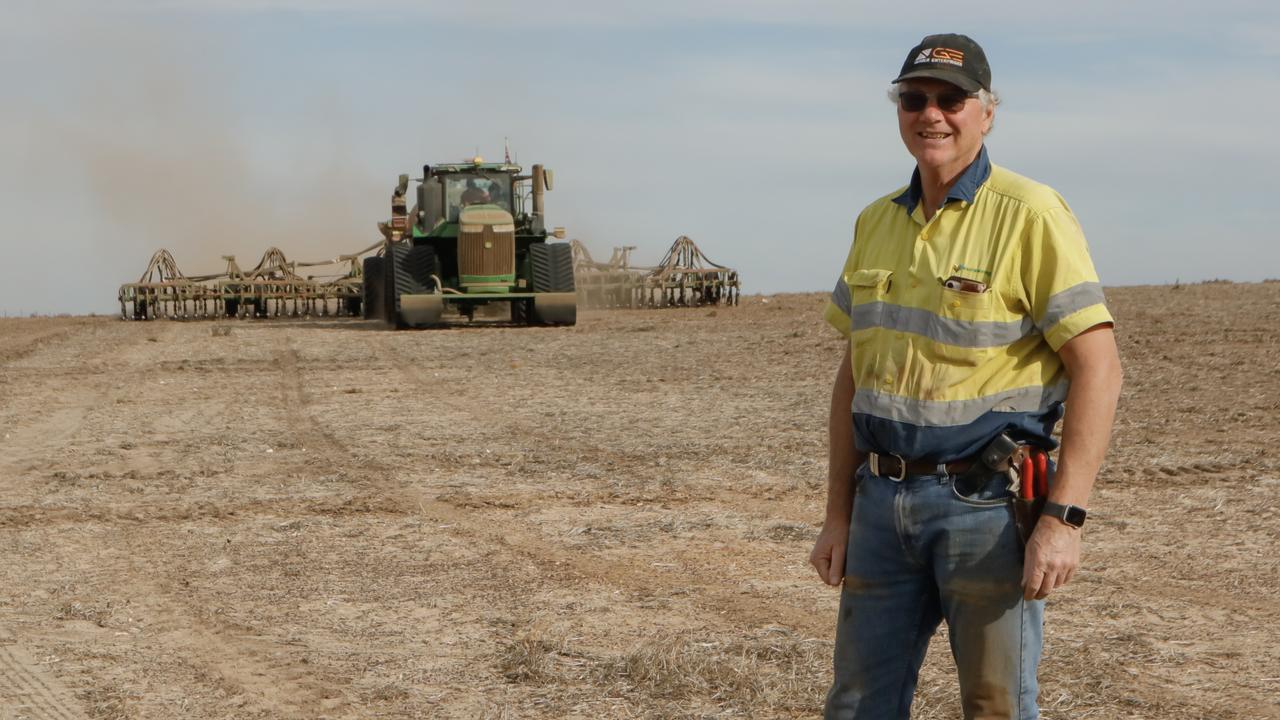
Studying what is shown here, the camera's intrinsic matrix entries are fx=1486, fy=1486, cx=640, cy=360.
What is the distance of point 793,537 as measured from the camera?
756 cm

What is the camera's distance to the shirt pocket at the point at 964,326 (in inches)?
116

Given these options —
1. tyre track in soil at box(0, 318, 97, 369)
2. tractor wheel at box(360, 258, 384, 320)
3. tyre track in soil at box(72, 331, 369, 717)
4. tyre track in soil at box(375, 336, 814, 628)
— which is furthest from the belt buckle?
tractor wheel at box(360, 258, 384, 320)

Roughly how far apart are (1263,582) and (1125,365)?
848 centimetres

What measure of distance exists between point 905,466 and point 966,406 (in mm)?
182

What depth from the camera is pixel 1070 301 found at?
2.89 m

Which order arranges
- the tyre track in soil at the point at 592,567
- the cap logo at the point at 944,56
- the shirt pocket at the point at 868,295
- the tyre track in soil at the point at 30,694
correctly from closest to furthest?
the cap logo at the point at 944,56 → the shirt pocket at the point at 868,295 → the tyre track in soil at the point at 30,694 → the tyre track in soil at the point at 592,567

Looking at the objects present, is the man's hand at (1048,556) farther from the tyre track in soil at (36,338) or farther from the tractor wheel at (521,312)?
the tractor wheel at (521,312)

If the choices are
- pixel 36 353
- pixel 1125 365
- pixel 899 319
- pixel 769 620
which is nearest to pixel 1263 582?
pixel 769 620

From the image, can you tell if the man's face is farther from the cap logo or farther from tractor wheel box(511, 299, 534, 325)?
Result: tractor wheel box(511, 299, 534, 325)

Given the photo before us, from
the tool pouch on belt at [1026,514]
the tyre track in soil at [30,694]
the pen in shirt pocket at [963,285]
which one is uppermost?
the pen in shirt pocket at [963,285]

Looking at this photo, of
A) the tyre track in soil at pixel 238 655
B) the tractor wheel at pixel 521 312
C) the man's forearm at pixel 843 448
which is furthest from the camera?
the tractor wheel at pixel 521 312

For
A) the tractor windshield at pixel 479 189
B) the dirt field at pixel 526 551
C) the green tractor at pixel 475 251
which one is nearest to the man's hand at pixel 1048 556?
the dirt field at pixel 526 551

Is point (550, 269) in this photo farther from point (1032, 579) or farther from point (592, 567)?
point (1032, 579)

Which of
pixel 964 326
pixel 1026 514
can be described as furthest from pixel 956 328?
pixel 1026 514
